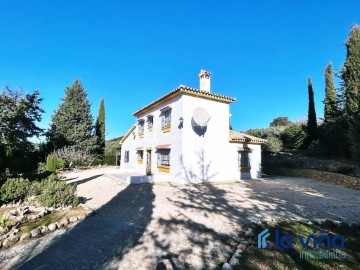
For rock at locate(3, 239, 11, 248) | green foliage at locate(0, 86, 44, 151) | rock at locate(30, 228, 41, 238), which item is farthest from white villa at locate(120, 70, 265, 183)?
green foliage at locate(0, 86, 44, 151)

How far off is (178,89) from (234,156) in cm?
691

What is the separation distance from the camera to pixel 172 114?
16547 mm

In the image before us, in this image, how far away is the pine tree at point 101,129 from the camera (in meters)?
36.6

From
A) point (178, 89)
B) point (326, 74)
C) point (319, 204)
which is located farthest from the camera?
point (326, 74)

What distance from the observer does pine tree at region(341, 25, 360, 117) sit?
1950 centimetres

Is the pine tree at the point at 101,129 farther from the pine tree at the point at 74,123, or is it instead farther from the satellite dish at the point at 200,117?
the satellite dish at the point at 200,117

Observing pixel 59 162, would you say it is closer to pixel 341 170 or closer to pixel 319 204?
pixel 319 204

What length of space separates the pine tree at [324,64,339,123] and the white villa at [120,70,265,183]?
34.1 ft

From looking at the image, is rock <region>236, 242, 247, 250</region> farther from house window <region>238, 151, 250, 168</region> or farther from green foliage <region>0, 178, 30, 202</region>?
house window <region>238, 151, 250, 168</region>

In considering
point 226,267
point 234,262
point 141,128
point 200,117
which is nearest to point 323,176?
point 200,117

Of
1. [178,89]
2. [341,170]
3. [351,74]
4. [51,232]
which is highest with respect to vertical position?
[351,74]

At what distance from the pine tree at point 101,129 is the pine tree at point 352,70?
32.1m

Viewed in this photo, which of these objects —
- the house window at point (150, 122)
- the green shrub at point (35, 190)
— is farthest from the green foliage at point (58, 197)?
the house window at point (150, 122)

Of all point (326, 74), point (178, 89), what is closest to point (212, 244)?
point (178, 89)
